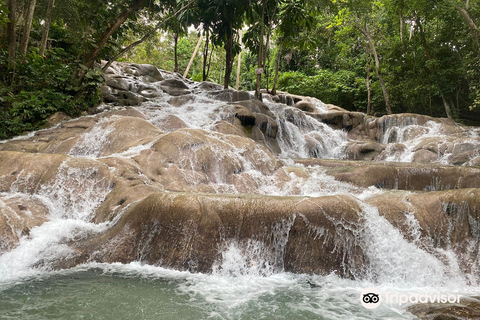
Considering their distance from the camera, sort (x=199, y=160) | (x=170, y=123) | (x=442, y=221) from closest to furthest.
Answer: (x=442, y=221) → (x=199, y=160) → (x=170, y=123)

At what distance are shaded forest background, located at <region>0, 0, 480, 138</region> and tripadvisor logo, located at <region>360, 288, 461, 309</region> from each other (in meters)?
9.88

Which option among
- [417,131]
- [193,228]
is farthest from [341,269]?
[417,131]

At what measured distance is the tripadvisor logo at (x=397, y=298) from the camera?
12.9 feet

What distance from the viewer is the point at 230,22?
1580 centimetres

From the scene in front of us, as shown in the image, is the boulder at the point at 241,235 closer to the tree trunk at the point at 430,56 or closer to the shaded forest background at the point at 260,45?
the shaded forest background at the point at 260,45

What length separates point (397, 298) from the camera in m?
4.11

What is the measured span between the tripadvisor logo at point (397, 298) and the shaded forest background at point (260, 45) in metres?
9.88

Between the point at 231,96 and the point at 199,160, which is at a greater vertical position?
the point at 231,96

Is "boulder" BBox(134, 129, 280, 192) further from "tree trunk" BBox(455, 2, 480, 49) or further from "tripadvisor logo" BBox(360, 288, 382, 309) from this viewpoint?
"tree trunk" BBox(455, 2, 480, 49)

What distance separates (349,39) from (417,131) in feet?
31.4

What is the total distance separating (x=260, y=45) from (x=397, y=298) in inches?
486

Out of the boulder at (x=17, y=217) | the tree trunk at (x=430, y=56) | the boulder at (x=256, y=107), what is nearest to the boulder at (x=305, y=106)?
the boulder at (x=256, y=107)

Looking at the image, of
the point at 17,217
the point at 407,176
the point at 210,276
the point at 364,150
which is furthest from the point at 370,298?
the point at 364,150

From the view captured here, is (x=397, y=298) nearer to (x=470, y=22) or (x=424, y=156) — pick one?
(x=424, y=156)
